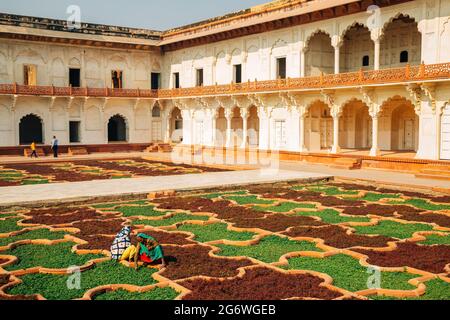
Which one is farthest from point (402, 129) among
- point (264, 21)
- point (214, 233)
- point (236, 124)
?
point (214, 233)

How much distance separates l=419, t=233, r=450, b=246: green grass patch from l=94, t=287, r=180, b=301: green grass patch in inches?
198

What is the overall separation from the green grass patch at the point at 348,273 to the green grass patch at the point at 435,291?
240 mm

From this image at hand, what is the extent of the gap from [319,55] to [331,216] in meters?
16.7

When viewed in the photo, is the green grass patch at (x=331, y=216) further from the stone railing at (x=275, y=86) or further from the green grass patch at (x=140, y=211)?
the stone railing at (x=275, y=86)

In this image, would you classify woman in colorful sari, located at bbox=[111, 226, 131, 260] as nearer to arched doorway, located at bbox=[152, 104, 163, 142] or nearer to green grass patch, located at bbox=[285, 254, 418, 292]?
green grass patch, located at bbox=[285, 254, 418, 292]

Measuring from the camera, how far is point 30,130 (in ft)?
113

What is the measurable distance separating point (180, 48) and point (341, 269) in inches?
1130

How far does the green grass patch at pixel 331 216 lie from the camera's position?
1146cm

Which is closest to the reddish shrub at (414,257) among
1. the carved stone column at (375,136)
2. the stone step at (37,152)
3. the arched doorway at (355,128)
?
the carved stone column at (375,136)

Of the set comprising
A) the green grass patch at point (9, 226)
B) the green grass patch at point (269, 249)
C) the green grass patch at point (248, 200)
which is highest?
the green grass patch at point (248, 200)

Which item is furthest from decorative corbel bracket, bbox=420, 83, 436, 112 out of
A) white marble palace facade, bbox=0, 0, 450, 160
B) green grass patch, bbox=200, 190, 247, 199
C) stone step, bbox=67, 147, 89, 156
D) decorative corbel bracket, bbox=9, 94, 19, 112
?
decorative corbel bracket, bbox=9, 94, 19, 112

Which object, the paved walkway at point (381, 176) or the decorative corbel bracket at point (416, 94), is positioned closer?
the paved walkway at point (381, 176)

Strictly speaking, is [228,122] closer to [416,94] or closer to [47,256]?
[416,94]

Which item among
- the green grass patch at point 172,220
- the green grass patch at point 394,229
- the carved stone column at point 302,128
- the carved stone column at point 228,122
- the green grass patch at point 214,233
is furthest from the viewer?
the carved stone column at point 228,122
